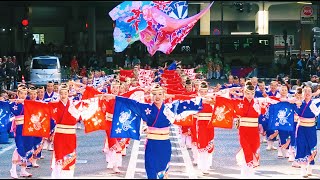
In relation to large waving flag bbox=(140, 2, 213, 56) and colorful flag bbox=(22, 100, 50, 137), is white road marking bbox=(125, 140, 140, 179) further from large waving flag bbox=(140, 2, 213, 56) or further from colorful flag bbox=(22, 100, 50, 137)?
large waving flag bbox=(140, 2, 213, 56)

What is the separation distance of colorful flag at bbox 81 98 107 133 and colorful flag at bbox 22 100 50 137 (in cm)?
74

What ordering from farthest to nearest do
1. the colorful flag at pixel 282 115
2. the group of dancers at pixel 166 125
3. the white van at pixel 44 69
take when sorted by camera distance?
the white van at pixel 44 69
the colorful flag at pixel 282 115
the group of dancers at pixel 166 125

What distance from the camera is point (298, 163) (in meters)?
14.4

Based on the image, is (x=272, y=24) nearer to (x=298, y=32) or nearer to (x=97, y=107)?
(x=298, y=32)

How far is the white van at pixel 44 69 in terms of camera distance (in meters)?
36.6

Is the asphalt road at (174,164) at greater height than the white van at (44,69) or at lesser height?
lesser

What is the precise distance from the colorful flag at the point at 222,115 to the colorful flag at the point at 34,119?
334 centimetres

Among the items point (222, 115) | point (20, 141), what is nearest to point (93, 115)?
point (20, 141)

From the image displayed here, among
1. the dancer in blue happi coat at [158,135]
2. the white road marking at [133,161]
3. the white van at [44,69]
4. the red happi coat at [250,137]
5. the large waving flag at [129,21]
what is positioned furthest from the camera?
the white van at [44,69]

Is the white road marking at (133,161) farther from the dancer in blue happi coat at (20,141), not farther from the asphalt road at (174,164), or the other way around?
the dancer in blue happi coat at (20,141)

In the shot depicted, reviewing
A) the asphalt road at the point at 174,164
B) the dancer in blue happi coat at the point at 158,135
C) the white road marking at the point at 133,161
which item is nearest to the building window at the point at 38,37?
the asphalt road at the point at 174,164

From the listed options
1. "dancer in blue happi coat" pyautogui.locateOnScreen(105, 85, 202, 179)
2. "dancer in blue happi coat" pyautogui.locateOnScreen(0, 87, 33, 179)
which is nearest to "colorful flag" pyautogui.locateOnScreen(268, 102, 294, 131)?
"dancer in blue happi coat" pyautogui.locateOnScreen(105, 85, 202, 179)

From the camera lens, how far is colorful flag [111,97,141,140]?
1305 centimetres

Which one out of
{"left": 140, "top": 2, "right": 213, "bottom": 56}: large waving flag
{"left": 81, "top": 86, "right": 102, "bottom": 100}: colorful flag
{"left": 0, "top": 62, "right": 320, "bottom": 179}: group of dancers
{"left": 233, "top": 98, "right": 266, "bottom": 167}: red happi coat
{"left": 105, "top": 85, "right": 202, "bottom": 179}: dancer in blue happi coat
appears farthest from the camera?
{"left": 140, "top": 2, "right": 213, "bottom": 56}: large waving flag
